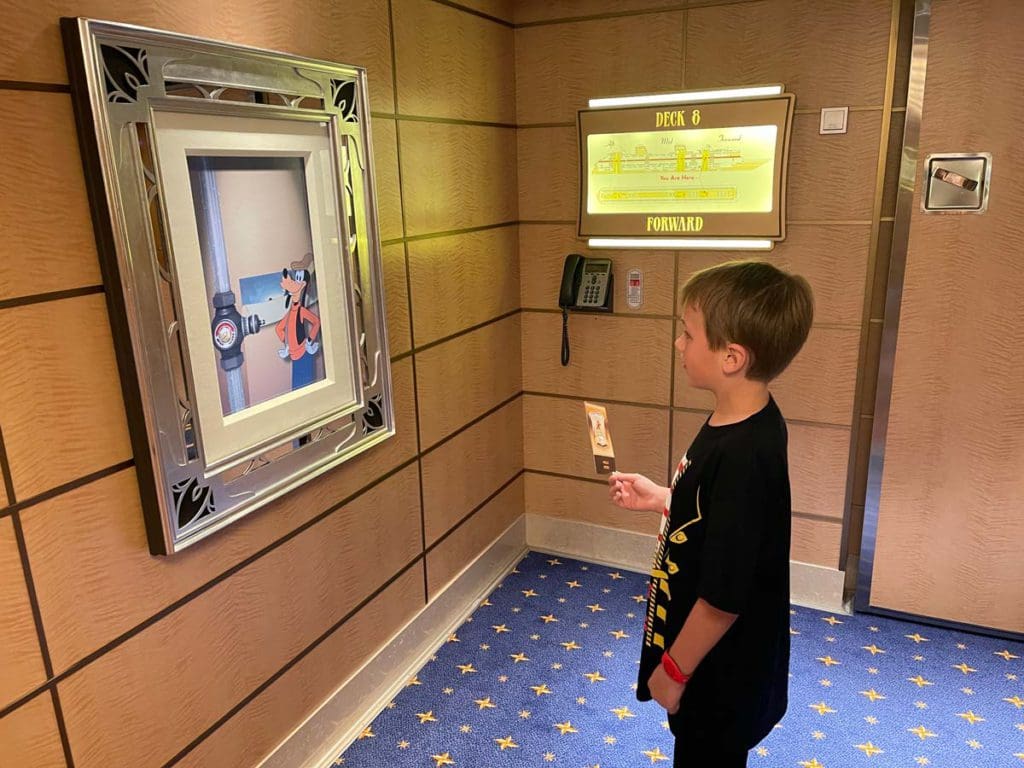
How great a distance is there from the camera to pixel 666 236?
333 cm

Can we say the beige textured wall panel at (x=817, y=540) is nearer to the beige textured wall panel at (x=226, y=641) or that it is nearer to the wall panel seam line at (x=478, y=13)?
the beige textured wall panel at (x=226, y=641)

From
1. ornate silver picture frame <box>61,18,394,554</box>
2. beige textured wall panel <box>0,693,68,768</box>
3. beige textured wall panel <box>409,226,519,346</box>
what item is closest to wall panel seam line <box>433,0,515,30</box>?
ornate silver picture frame <box>61,18,394,554</box>

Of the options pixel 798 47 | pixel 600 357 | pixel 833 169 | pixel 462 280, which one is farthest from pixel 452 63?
pixel 833 169

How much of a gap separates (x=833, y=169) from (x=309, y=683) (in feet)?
8.99

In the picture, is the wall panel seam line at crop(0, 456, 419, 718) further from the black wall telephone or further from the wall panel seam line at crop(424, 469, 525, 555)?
the black wall telephone

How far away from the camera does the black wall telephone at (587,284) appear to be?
3.47m

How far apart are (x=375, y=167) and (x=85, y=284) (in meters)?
1.13

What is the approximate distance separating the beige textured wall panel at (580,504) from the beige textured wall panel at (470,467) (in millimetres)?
180

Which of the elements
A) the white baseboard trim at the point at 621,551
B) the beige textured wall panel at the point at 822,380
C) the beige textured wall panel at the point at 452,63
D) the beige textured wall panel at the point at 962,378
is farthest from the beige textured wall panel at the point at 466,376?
the beige textured wall panel at the point at 962,378

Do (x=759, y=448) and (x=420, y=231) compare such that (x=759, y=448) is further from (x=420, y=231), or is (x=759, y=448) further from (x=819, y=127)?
(x=819, y=127)

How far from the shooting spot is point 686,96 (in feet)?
10.4

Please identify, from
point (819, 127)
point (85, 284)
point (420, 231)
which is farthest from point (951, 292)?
point (85, 284)

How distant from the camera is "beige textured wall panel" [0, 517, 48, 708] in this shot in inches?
60.0

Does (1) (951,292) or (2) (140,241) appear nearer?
(2) (140,241)
